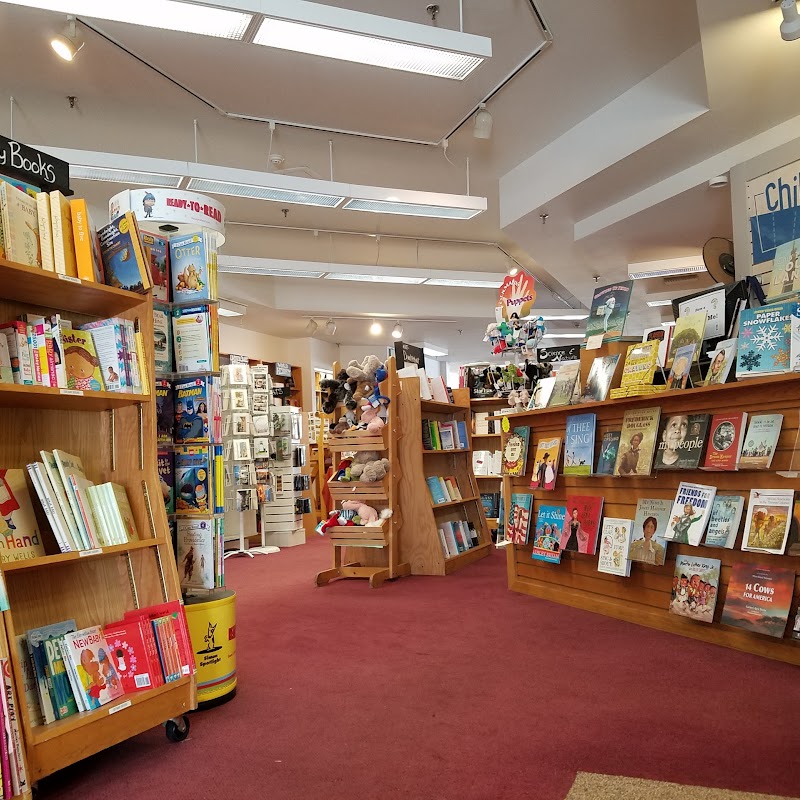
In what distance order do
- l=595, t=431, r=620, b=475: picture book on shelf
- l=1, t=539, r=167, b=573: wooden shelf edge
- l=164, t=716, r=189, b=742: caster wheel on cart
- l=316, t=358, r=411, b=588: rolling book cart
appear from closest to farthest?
1. l=1, t=539, r=167, b=573: wooden shelf edge
2. l=164, t=716, r=189, b=742: caster wheel on cart
3. l=595, t=431, r=620, b=475: picture book on shelf
4. l=316, t=358, r=411, b=588: rolling book cart

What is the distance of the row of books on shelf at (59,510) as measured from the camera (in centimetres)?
217

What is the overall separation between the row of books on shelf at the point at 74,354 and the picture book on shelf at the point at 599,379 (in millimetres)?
2605

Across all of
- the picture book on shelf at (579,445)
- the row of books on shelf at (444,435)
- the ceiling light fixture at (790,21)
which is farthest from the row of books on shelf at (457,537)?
the ceiling light fixture at (790,21)

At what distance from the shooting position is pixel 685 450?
3412mm

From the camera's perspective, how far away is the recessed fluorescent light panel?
11.3 ft

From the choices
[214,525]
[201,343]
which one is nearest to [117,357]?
[201,343]

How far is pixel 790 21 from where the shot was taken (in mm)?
3730

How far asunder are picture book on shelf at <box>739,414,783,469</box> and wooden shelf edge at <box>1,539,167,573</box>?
2.57m

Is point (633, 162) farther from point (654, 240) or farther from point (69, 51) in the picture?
point (69, 51)

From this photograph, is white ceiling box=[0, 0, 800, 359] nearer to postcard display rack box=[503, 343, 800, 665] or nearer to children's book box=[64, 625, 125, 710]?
postcard display rack box=[503, 343, 800, 665]

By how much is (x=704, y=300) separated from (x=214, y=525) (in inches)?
108

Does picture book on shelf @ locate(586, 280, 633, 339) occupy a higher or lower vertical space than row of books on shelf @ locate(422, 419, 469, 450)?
higher

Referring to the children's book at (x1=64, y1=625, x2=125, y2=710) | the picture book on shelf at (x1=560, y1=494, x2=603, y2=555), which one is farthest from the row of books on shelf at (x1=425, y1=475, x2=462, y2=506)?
the children's book at (x1=64, y1=625, x2=125, y2=710)

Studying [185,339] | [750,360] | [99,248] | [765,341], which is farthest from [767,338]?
[99,248]
